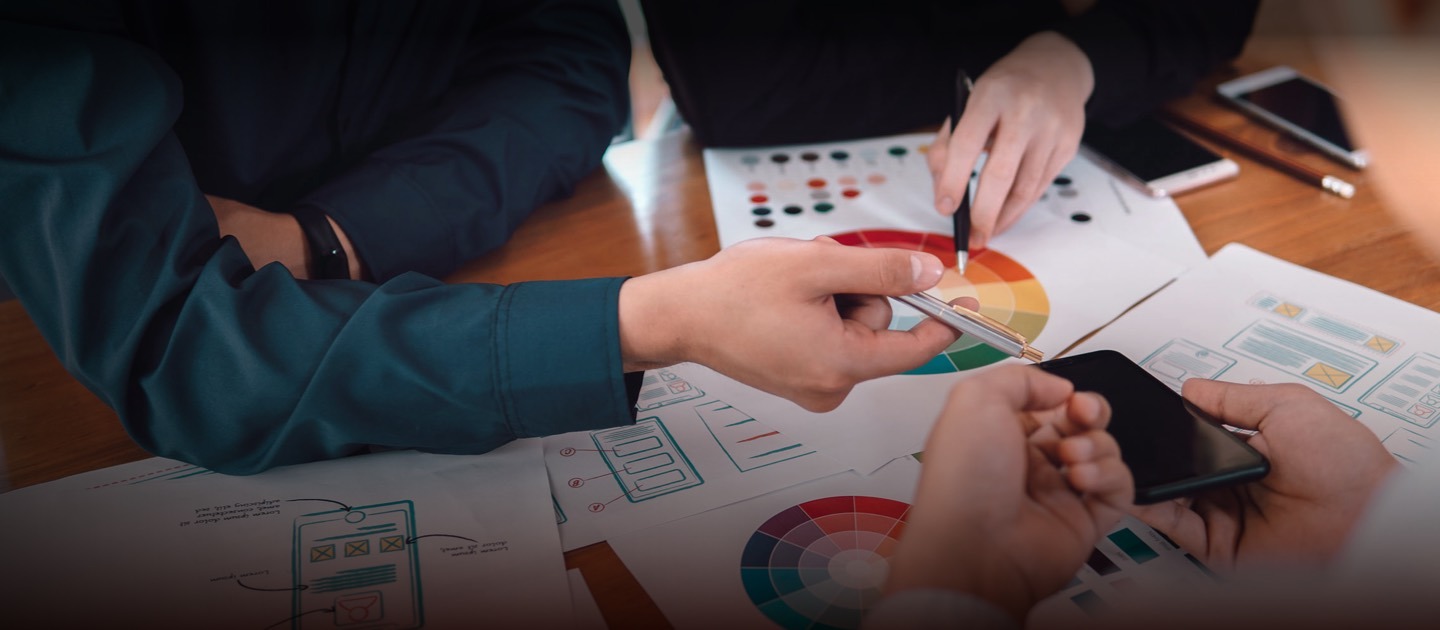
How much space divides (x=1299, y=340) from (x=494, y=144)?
75 cm

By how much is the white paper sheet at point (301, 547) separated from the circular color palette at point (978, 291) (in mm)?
349

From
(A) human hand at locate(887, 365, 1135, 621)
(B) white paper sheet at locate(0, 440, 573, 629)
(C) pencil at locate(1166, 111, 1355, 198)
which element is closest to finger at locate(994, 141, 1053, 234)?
(C) pencil at locate(1166, 111, 1355, 198)

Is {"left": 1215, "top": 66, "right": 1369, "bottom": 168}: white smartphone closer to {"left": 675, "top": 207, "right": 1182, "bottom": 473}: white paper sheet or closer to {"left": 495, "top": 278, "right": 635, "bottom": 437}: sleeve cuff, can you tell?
{"left": 675, "top": 207, "right": 1182, "bottom": 473}: white paper sheet

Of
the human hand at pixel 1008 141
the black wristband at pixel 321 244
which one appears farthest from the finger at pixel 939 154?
the black wristband at pixel 321 244

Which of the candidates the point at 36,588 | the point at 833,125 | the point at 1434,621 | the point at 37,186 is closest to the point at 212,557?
the point at 36,588

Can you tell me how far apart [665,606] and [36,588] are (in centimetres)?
40

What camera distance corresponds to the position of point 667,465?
67cm

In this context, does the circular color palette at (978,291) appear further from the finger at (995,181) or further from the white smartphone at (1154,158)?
the white smartphone at (1154,158)

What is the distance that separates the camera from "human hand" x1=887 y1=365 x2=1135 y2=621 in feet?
1.60

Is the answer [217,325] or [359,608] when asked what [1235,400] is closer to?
[359,608]

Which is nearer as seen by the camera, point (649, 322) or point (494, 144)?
point (649, 322)

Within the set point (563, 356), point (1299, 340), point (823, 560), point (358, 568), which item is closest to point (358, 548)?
point (358, 568)

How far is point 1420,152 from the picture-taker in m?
0.70

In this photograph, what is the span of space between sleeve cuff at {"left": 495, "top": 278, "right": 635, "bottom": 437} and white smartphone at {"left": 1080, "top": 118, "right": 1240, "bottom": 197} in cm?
65
